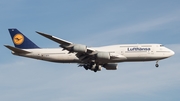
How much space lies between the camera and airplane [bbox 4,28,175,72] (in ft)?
217

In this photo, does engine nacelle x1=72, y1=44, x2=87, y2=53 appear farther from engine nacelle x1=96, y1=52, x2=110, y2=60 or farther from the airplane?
engine nacelle x1=96, y1=52, x2=110, y2=60

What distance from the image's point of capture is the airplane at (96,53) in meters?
66.1

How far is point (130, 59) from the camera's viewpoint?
67.6 meters

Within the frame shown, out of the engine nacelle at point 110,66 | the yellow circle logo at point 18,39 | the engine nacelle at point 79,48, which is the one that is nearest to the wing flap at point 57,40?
the engine nacelle at point 79,48

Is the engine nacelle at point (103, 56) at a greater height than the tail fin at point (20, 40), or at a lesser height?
lesser

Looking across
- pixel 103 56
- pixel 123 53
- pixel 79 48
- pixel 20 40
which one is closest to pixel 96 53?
pixel 103 56

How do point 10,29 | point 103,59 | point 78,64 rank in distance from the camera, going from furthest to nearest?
point 10,29 → point 78,64 → point 103,59

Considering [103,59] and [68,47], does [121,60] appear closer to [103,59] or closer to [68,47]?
[103,59]

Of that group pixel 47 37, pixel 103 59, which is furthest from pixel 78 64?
pixel 47 37

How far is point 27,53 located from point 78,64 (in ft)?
28.8

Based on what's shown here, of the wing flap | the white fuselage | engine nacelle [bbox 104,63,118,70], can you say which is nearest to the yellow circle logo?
the white fuselage

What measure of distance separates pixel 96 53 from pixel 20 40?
613 inches

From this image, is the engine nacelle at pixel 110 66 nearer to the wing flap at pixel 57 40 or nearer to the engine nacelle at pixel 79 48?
the engine nacelle at pixel 79 48

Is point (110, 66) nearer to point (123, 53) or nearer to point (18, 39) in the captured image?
point (123, 53)
